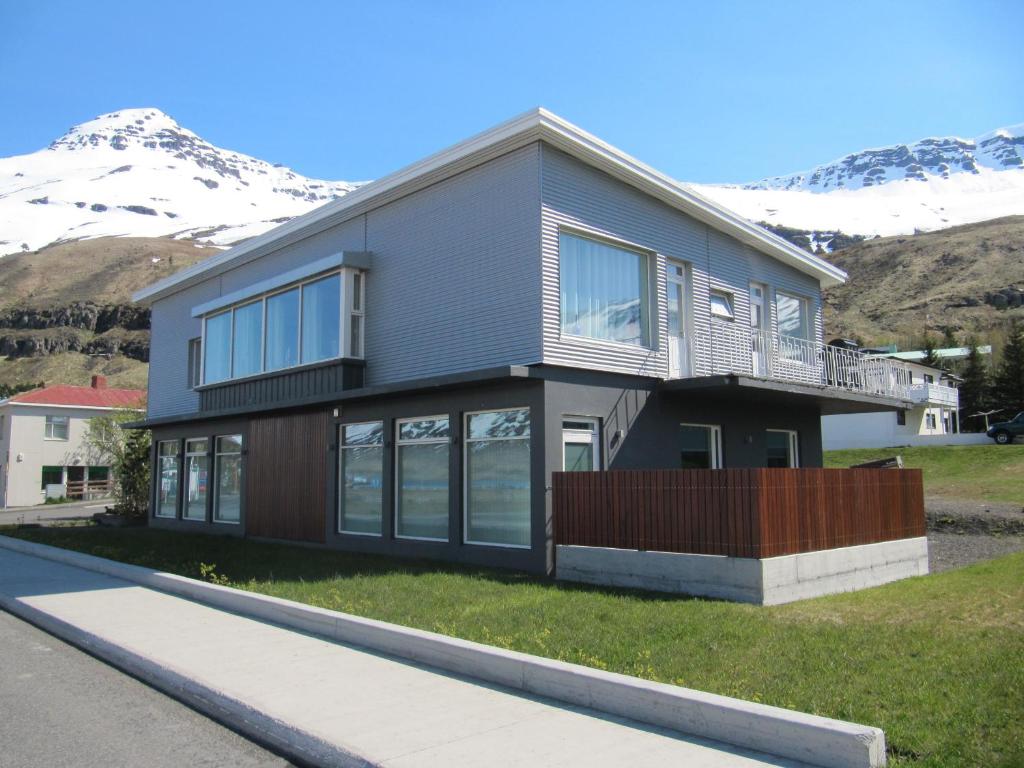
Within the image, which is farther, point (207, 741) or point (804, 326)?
point (804, 326)

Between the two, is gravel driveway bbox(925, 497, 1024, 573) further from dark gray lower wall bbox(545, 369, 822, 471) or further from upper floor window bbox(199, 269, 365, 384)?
upper floor window bbox(199, 269, 365, 384)

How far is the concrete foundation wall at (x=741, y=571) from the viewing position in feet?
30.4

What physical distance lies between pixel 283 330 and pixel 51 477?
36467mm

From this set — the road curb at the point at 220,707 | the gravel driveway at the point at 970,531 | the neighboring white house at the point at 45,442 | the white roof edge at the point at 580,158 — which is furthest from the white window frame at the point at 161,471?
the neighboring white house at the point at 45,442

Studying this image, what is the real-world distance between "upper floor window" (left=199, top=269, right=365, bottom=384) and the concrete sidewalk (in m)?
7.88

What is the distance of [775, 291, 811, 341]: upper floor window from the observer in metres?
19.0

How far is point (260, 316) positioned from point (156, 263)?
11788 cm

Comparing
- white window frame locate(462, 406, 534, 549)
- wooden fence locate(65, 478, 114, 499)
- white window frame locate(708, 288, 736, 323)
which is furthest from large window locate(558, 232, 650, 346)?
wooden fence locate(65, 478, 114, 499)

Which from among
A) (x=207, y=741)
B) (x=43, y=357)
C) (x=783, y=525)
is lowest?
(x=207, y=741)

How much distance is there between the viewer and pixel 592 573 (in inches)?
431

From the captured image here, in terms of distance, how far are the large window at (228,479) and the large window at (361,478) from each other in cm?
460

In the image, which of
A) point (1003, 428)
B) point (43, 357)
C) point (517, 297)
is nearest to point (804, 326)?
point (517, 297)

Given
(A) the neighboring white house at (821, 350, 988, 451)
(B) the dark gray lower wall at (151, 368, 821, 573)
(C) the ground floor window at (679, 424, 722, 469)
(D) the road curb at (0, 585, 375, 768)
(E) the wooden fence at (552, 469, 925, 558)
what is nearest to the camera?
(D) the road curb at (0, 585, 375, 768)

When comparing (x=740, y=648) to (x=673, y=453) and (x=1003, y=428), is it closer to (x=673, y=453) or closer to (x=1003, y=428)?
(x=673, y=453)
